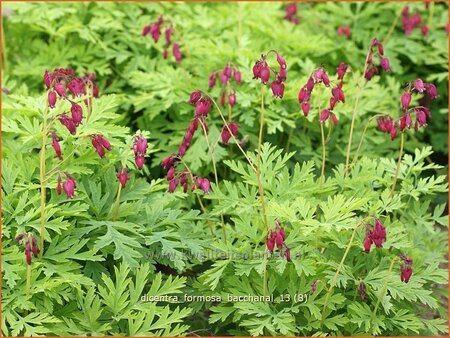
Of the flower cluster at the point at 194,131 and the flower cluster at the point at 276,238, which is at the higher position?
the flower cluster at the point at 194,131

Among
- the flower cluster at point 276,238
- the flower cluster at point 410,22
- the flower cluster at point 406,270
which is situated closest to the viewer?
the flower cluster at point 276,238

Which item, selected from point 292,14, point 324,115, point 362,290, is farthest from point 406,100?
point 292,14

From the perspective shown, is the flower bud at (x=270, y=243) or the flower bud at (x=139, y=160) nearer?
the flower bud at (x=270, y=243)

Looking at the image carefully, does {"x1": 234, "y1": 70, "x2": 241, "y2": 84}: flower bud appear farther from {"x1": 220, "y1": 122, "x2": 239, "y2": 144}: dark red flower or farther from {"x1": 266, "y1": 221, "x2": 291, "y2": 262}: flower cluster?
{"x1": 266, "y1": 221, "x2": 291, "y2": 262}: flower cluster

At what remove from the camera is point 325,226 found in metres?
3.82

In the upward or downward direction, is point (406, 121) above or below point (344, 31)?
above

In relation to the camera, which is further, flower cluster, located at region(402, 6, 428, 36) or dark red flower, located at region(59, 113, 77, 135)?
flower cluster, located at region(402, 6, 428, 36)

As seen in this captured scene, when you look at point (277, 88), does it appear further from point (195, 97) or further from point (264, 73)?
point (195, 97)

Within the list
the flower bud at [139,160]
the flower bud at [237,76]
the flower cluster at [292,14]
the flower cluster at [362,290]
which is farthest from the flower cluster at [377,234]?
the flower cluster at [292,14]

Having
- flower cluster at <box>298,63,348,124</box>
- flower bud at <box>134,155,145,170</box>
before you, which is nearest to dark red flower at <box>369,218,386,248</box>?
flower cluster at <box>298,63,348,124</box>

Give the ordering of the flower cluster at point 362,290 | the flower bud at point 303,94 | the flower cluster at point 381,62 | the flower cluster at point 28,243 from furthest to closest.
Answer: the flower cluster at point 381,62 < the flower bud at point 303,94 < the flower cluster at point 362,290 < the flower cluster at point 28,243

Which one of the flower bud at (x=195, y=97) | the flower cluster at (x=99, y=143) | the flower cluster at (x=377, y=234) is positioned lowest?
the flower cluster at (x=377, y=234)

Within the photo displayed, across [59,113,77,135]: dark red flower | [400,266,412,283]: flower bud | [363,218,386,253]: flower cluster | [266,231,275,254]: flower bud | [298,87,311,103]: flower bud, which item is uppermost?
[298,87,311,103]: flower bud

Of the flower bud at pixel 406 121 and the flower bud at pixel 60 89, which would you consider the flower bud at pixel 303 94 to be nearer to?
the flower bud at pixel 406 121
